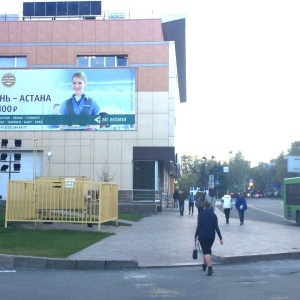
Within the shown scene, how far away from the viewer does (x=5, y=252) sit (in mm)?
16547

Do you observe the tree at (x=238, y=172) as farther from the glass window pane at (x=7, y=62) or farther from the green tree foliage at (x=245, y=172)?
the glass window pane at (x=7, y=62)

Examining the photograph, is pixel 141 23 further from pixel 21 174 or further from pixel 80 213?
pixel 80 213

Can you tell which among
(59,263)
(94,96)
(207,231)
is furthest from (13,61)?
(207,231)

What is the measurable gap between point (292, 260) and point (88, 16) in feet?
111

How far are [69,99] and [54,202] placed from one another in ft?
71.5

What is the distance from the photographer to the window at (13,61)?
46000mm

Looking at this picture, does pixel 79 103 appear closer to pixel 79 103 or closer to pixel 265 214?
pixel 79 103

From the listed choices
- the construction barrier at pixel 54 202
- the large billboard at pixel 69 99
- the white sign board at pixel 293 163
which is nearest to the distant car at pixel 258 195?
the white sign board at pixel 293 163

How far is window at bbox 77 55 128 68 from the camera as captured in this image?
4588 cm

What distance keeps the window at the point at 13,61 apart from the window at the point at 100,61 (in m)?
4.03

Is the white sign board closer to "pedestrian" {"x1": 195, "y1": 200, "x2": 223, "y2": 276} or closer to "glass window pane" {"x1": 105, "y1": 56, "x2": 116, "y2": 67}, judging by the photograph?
"glass window pane" {"x1": 105, "y1": 56, "x2": 116, "y2": 67}

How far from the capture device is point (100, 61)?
151 ft

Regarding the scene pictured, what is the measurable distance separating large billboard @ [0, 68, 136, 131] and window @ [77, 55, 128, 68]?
1.33m

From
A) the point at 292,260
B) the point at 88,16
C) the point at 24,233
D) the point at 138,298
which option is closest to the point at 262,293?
the point at 138,298
